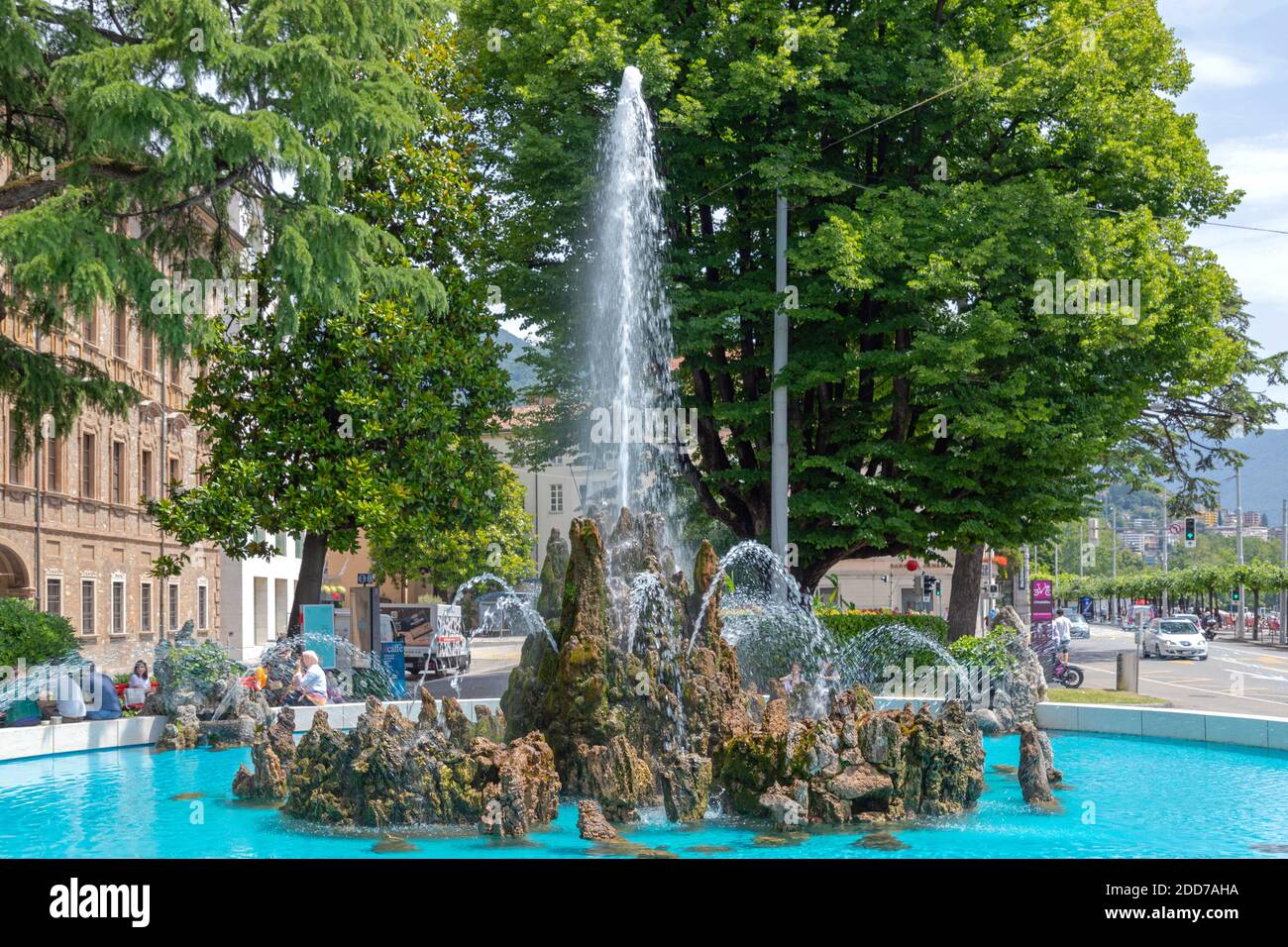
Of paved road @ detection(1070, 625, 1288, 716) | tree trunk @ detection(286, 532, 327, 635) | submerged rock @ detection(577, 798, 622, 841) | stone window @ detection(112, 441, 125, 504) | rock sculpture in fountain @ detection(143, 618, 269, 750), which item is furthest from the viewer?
stone window @ detection(112, 441, 125, 504)

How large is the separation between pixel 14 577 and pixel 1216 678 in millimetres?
31956

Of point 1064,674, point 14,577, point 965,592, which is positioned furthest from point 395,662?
point 1064,674

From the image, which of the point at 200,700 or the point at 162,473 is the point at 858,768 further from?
the point at 162,473

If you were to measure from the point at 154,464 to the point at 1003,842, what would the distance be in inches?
1533

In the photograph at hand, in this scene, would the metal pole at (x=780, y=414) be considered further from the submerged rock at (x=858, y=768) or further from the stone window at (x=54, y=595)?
the stone window at (x=54, y=595)

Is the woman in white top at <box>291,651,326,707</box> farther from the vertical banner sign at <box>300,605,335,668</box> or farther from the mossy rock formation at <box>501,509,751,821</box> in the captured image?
the mossy rock formation at <box>501,509,751,821</box>

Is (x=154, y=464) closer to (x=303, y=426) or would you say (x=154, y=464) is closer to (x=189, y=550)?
(x=189, y=550)

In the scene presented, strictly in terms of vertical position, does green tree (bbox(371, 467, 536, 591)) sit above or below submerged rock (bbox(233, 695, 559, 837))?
above

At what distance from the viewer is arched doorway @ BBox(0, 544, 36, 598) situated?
109ft

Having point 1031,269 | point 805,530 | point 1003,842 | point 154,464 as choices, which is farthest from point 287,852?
point 154,464

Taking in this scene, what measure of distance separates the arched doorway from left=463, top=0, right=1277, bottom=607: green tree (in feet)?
49.0

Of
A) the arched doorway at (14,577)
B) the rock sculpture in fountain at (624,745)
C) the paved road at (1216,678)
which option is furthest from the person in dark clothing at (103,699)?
the paved road at (1216,678)

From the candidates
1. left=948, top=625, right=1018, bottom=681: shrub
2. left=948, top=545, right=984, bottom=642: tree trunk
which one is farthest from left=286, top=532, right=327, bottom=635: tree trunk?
left=948, top=545, right=984, bottom=642: tree trunk

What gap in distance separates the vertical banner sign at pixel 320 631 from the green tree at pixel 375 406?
2.08 metres
